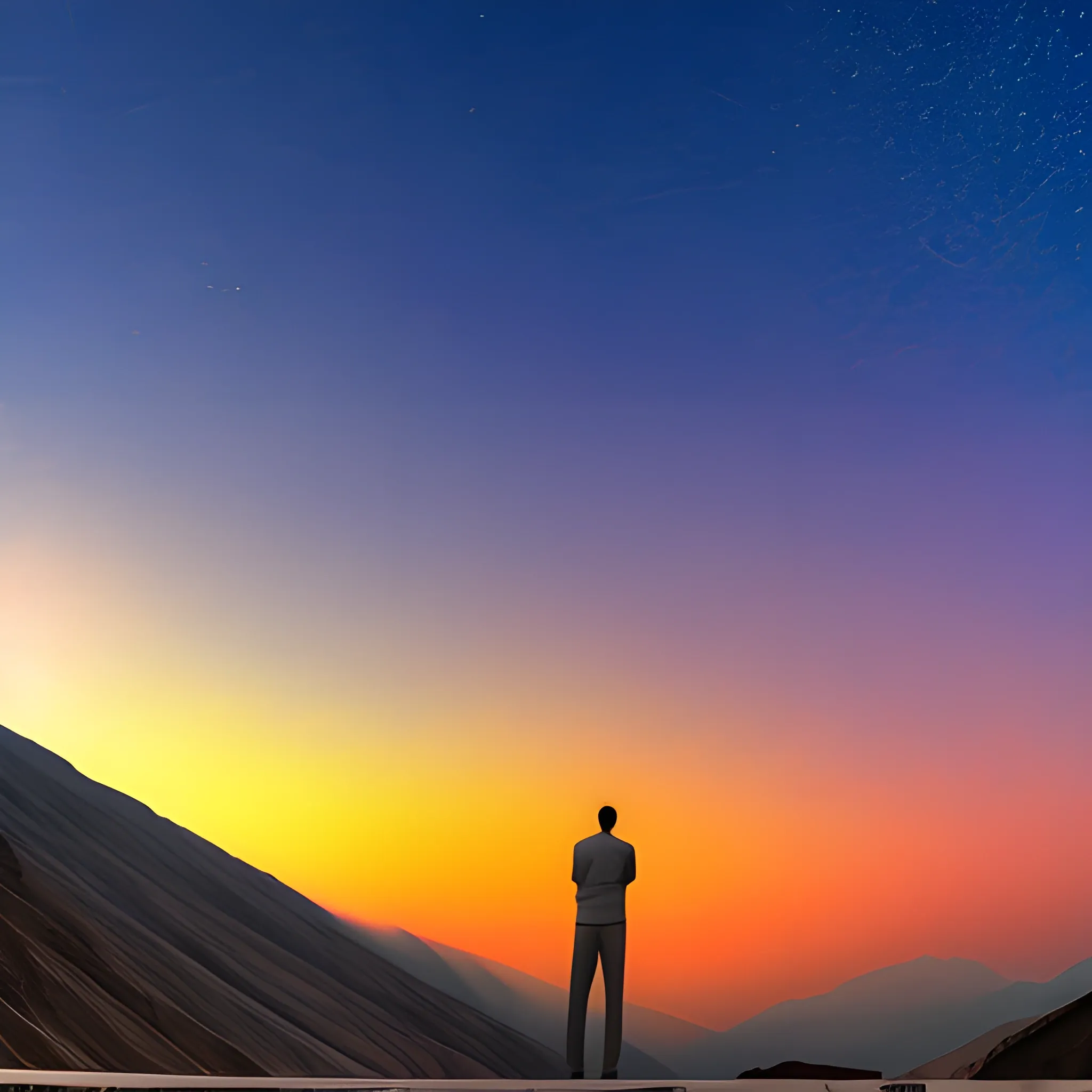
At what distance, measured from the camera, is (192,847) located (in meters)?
5.09

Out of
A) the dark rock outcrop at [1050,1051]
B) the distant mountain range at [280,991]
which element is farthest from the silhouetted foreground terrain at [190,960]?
the dark rock outcrop at [1050,1051]

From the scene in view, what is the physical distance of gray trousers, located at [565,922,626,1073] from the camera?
3357 millimetres

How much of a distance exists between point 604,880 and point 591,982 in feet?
1.19

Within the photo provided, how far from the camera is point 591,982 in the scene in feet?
Answer: 11.2

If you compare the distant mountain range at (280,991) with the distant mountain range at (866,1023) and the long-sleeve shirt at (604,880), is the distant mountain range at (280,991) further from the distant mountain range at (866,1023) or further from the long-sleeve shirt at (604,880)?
the long-sleeve shirt at (604,880)

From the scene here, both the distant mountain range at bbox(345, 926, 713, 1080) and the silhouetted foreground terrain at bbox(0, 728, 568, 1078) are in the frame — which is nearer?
the silhouetted foreground terrain at bbox(0, 728, 568, 1078)

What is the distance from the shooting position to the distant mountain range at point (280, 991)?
14.3 feet

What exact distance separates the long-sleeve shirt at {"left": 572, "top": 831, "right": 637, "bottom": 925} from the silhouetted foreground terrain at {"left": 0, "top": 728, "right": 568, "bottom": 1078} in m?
1.72

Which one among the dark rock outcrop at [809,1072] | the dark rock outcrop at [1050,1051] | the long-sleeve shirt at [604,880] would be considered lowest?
the dark rock outcrop at [809,1072]

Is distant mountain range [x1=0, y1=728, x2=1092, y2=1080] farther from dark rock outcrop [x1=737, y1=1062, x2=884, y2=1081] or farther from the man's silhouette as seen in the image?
the man's silhouette

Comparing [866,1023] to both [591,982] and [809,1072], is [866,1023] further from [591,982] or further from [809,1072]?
[591,982]

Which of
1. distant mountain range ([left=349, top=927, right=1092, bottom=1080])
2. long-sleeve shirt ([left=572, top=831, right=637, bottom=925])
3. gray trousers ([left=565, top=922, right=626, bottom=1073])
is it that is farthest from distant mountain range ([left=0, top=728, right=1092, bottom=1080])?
long-sleeve shirt ([left=572, top=831, right=637, bottom=925])

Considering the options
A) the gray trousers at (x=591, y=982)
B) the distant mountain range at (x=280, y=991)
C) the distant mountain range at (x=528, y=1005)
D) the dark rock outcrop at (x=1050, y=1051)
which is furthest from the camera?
the distant mountain range at (x=528, y=1005)

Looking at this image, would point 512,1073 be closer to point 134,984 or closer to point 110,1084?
point 134,984
